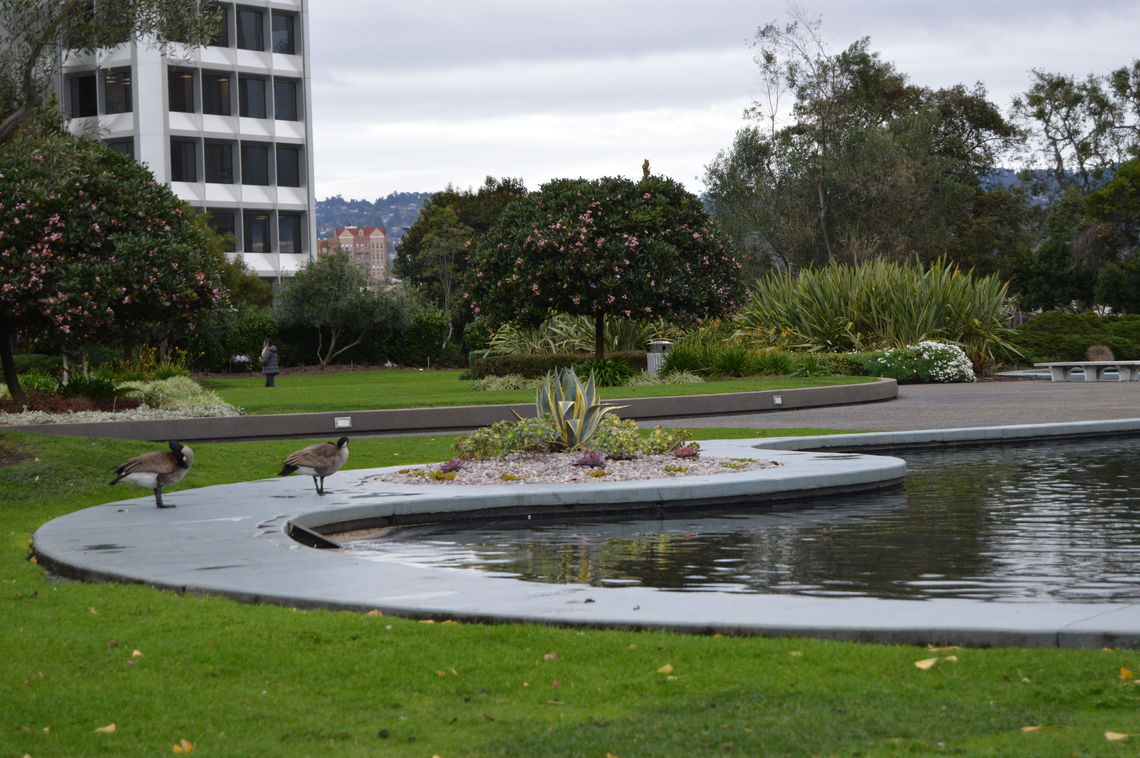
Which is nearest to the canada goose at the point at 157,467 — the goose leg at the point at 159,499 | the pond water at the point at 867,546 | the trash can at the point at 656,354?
the goose leg at the point at 159,499

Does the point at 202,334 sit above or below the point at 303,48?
below

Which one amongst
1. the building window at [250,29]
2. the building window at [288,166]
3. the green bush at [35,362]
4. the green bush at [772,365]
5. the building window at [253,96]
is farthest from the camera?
the building window at [288,166]

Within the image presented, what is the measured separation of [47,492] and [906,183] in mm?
43301

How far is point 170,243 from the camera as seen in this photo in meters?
22.0

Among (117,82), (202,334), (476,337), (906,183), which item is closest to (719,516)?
(476,337)

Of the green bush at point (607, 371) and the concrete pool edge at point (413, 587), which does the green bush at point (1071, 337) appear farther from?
the concrete pool edge at point (413, 587)

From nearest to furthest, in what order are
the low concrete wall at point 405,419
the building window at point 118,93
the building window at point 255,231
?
1. the low concrete wall at point 405,419
2. the building window at point 118,93
3. the building window at point 255,231

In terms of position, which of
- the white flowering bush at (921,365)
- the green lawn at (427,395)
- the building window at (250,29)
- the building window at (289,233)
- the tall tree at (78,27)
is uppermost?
the building window at (250,29)

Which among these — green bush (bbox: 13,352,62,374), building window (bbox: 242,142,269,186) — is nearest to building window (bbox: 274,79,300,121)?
building window (bbox: 242,142,269,186)

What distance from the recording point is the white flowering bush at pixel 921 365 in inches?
1282

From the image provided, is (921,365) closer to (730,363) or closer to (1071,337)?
(730,363)

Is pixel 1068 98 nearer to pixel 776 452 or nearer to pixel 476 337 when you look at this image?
pixel 476 337

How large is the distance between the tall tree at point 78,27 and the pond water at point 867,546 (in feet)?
27.5

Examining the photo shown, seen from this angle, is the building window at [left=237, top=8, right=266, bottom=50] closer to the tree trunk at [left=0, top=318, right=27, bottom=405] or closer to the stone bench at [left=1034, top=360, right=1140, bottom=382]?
the stone bench at [left=1034, top=360, right=1140, bottom=382]
